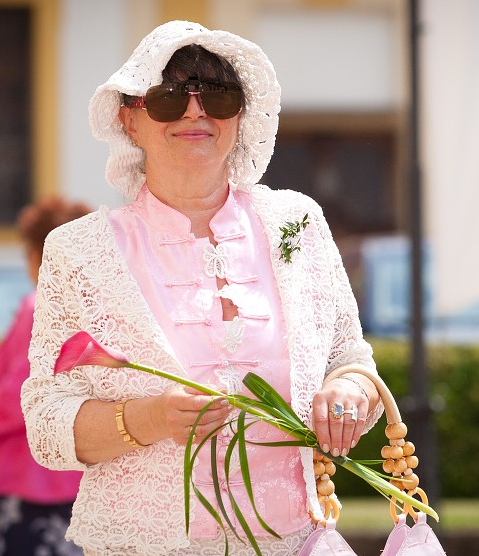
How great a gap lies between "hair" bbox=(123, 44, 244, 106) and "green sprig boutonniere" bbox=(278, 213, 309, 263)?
32 cm

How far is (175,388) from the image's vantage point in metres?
2.73

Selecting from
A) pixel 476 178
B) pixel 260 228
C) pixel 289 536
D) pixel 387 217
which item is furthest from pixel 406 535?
pixel 387 217

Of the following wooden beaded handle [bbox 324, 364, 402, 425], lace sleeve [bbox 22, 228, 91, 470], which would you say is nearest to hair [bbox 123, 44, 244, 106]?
lace sleeve [bbox 22, 228, 91, 470]

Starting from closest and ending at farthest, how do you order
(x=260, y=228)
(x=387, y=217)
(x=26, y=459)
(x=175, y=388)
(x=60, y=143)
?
1. (x=175, y=388)
2. (x=260, y=228)
3. (x=26, y=459)
4. (x=60, y=143)
5. (x=387, y=217)

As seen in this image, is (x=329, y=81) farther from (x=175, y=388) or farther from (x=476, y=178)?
(x=175, y=388)

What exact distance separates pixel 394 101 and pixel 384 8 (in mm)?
860

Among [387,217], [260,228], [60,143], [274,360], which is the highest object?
[260,228]

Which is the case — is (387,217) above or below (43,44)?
below

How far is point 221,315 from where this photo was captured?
2.90 m

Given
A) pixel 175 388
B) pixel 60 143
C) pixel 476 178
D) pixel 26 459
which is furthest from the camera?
pixel 60 143

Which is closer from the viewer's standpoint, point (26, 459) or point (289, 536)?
point (289, 536)

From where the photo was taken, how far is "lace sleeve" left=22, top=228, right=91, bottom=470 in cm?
289

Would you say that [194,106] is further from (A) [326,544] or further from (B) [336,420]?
(A) [326,544]

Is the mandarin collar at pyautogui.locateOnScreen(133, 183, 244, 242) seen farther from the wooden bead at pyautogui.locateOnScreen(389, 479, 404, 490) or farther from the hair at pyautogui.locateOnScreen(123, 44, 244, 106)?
the wooden bead at pyautogui.locateOnScreen(389, 479, 404, 490)
